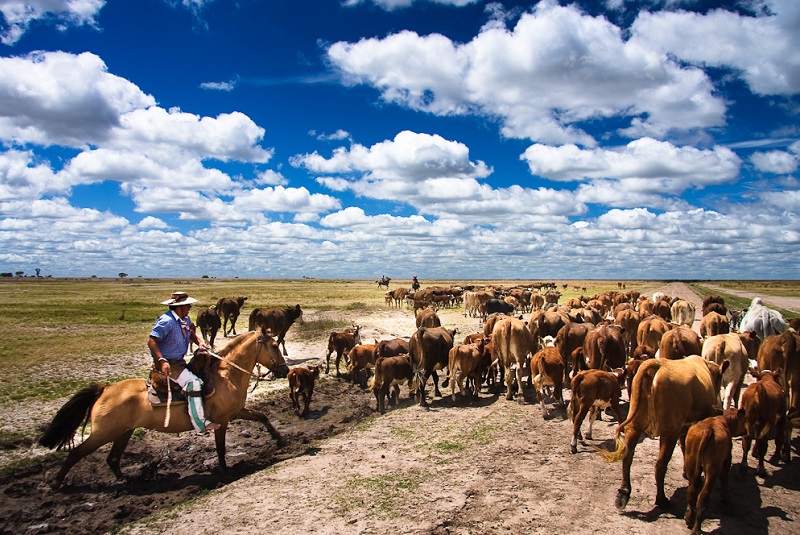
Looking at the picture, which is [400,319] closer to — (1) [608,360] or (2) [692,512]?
(1) [608,360]

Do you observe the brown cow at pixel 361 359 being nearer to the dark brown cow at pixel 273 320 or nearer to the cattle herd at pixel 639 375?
the cattle herd at pixel 639 375

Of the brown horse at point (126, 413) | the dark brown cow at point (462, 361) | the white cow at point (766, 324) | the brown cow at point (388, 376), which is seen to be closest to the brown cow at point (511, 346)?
the dark brown cow at point (462, 361)

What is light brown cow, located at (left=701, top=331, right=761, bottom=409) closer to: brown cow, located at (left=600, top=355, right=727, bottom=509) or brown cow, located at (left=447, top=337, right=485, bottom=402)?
brown cow, located at (left=600, top=355, right=727, bottom=509)

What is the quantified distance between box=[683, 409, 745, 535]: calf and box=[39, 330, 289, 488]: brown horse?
7121 millimetres

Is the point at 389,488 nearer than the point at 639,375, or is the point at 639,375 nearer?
the point at 639,375

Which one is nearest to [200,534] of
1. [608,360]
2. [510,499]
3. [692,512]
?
[510,499]

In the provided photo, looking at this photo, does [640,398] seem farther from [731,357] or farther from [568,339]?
[568,339]

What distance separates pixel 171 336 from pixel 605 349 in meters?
9.76

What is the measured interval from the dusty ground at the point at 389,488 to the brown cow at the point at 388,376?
5.85 ft

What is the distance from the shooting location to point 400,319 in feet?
106

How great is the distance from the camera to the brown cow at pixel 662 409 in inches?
246

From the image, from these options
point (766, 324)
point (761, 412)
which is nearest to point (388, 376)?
point (761, 412)

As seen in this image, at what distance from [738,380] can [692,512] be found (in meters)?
5.41

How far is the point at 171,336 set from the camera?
27.2ft
